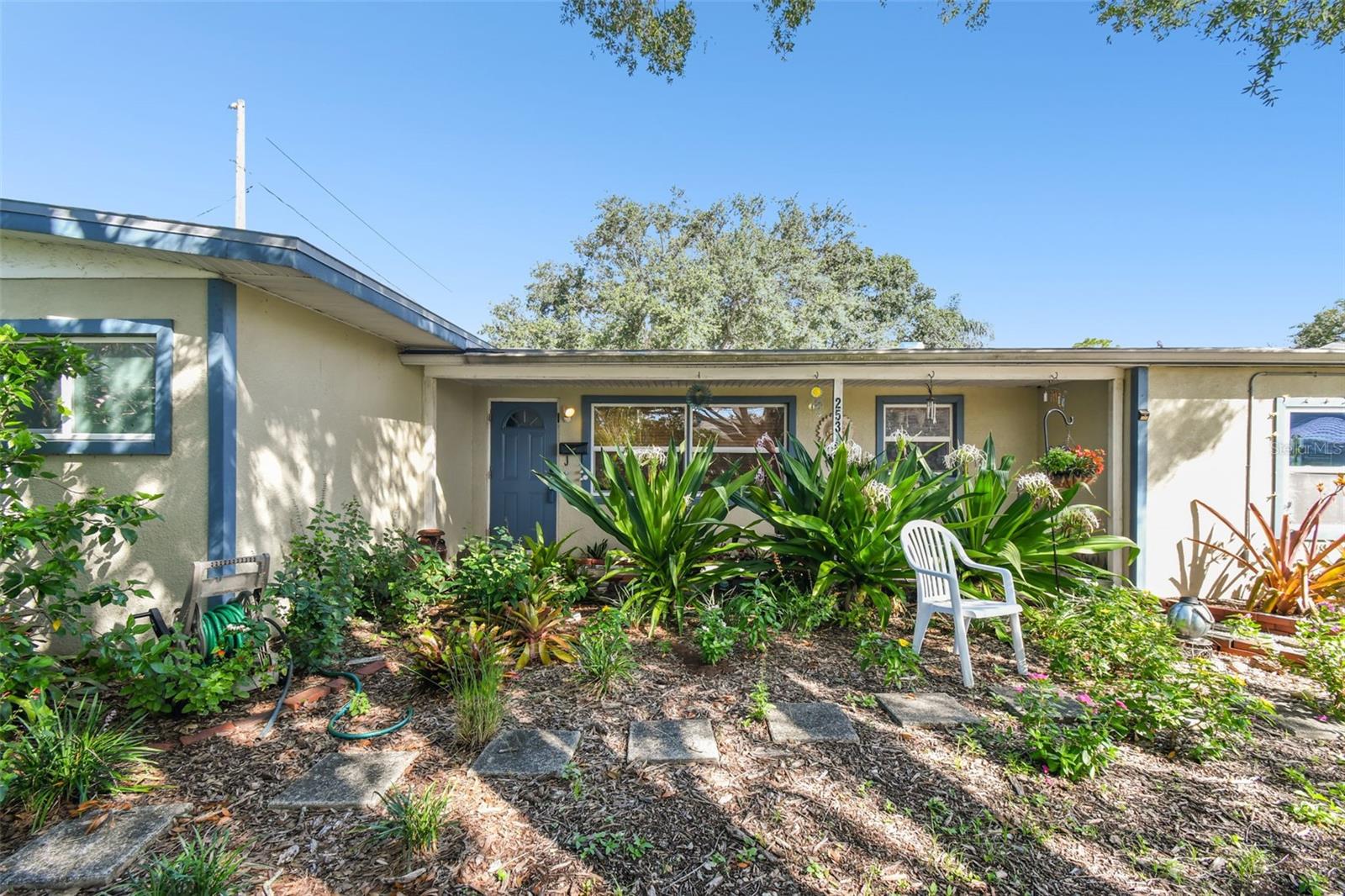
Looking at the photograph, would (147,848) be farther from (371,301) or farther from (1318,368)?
(1318,368)

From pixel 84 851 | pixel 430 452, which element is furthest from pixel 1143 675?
pixel 430 452

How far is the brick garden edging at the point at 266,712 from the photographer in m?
2.68

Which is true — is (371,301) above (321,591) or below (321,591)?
above

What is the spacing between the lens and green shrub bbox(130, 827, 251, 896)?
163cm

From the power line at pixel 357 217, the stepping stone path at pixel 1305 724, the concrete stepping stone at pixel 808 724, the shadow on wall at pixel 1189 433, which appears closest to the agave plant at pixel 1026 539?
the stepping stone path at pixel 1305 724

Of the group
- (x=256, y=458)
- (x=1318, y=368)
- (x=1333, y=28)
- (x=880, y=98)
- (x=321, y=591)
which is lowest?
(x=321, y=591)

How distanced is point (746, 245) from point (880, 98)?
811 cm

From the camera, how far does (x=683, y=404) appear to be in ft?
23.9

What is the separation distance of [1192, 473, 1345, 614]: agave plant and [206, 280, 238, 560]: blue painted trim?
7741 mm

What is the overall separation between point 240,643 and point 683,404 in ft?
16.5

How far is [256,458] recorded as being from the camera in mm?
3975

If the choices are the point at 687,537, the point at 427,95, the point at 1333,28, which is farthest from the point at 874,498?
the point at 427,95

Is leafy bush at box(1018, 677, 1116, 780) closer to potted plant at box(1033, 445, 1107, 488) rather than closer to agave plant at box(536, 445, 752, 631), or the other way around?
potted plant at box(1033, 445, 1107, 488)

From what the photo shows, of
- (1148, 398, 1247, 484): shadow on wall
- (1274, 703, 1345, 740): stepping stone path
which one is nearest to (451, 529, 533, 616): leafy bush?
(1274, 703, 1345, 740): stepping stone path
